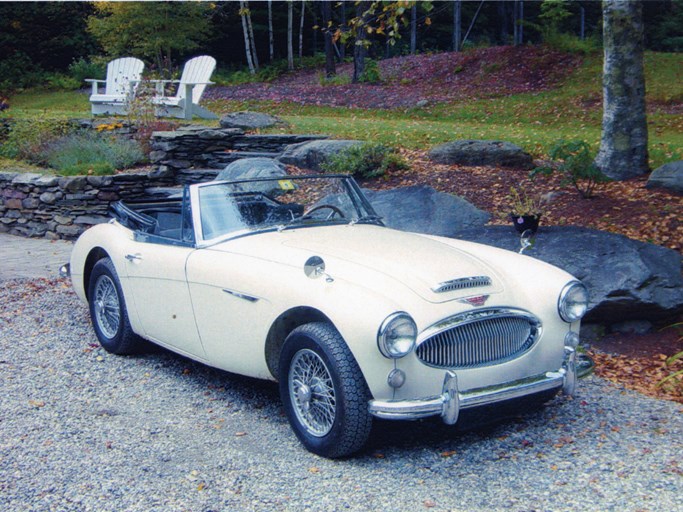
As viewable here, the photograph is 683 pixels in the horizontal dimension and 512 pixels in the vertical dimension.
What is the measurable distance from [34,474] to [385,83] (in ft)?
73.8

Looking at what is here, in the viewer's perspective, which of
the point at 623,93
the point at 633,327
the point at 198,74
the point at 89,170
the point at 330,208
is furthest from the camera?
the point at 198,74

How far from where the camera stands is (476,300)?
398 cm

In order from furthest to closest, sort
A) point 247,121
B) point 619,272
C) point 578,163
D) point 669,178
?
point 247,121 < point 669,178 < point 578,163 < point 619,272

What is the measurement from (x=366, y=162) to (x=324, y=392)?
276 inches

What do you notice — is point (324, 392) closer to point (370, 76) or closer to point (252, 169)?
point (252, 169)

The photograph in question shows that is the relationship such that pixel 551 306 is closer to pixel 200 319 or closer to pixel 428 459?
pixel 428 459

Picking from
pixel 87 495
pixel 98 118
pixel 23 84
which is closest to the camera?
pixel 87 495

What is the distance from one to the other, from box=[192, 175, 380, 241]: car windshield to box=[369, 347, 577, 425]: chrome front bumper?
177 cm

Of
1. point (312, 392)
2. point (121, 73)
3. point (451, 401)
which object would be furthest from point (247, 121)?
point (451, 401)

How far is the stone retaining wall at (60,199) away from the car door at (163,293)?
5.86 m

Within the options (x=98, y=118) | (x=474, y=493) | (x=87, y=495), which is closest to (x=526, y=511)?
(x=474, y=493)

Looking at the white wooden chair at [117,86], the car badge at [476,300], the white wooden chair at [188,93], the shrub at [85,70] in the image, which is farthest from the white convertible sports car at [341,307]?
the shrub at [85,70]

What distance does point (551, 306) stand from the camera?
4273mm

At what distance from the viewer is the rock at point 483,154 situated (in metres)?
10.5
